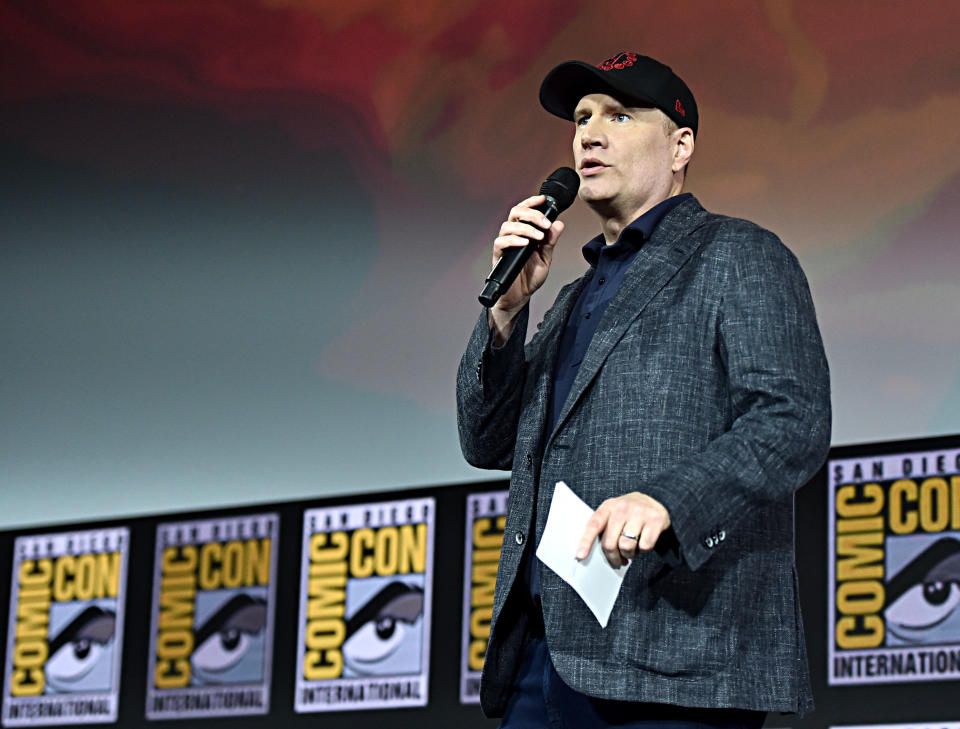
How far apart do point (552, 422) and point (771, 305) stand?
0.28 m

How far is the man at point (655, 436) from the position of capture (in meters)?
1.43

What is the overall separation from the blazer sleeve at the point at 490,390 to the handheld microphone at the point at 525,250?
0.06 m

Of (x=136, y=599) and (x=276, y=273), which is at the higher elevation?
(x=276, y=273)

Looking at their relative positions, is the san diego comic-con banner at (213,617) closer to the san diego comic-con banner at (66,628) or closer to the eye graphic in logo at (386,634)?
the san diego comic-con banner at (66,628)

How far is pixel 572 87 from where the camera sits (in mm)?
1745

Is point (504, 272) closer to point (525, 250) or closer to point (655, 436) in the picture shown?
point (525, 250)

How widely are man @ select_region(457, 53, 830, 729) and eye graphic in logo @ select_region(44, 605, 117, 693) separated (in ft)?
10.1

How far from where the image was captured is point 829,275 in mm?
4016

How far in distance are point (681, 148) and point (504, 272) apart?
275 mm

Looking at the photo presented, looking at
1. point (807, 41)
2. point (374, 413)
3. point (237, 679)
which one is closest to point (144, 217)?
point (374, 413)

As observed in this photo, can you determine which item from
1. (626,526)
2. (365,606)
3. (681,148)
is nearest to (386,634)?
(365,606)

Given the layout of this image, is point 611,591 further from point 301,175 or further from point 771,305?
point 301,175

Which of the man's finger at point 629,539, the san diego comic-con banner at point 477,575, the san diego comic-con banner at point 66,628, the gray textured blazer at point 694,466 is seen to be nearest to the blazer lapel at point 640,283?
the gray textured blazer at point 694,466

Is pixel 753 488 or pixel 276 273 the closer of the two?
pixel 753 488
